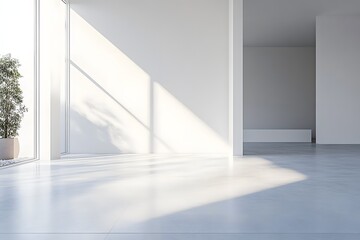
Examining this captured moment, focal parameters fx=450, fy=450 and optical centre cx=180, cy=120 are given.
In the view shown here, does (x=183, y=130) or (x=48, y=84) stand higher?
(x=48, y=84)

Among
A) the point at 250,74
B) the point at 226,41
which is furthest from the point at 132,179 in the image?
the point at 250,74

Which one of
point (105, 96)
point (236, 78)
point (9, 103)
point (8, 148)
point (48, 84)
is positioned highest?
point (236, 78)

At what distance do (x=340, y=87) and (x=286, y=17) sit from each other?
2635 mm

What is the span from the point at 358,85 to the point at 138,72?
699 centimetres

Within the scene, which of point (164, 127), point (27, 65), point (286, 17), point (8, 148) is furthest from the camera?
point (286, 17)

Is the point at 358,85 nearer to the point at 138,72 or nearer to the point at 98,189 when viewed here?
the point at 138,72

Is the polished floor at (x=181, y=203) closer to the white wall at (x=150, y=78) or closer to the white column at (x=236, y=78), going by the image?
the white column at (x=236, y=78)

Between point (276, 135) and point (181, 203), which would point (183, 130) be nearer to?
point (181, 203)

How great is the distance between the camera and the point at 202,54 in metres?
9.37

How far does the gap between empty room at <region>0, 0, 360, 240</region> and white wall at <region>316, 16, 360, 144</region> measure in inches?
1.2

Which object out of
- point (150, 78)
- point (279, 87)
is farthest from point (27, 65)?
point (279, 87)

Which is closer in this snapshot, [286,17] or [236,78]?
[236,78]

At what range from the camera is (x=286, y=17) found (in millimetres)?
13539

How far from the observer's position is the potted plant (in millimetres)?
7289
